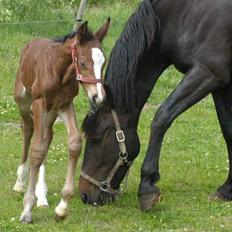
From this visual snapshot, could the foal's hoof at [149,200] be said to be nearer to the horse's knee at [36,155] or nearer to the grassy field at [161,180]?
the grassy field at [161,180]

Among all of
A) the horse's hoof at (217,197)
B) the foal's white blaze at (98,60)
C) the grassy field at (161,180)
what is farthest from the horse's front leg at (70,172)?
the horse's hoof at (217,197)

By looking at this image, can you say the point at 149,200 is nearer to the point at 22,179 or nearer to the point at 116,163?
the point at 116,163

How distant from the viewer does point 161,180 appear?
23.8 feet

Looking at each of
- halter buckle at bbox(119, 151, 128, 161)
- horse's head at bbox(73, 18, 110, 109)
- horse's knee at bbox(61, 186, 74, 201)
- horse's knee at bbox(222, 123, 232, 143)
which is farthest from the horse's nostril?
horse's knee at bbox(222, 123, 232, 143)

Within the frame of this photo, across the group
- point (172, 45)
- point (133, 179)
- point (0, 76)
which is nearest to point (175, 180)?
point (133, 179)

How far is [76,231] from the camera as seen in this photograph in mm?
5547

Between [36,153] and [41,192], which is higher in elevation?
[36,153]

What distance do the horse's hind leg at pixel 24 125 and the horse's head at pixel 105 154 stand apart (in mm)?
540

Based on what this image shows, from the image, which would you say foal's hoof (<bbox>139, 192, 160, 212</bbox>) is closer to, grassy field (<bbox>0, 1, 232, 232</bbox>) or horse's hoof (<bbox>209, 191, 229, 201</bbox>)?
grassy field (<bbox>0, 1, 232, 232</bbox>)

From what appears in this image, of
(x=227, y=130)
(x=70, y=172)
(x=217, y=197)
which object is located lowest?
A: (x=217, y=197)

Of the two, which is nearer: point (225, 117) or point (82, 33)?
Result: point (82, 33)

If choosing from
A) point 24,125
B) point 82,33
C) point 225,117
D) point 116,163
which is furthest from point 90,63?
point 225,117

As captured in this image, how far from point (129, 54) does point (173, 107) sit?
59cm

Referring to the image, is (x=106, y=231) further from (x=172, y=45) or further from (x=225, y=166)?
(x=225, y=166)
